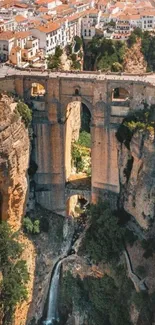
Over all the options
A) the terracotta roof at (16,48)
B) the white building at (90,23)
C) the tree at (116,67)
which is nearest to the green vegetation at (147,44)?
the white building at (90,23)

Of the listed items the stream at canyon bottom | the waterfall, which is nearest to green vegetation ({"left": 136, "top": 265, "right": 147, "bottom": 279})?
the stream at canyon bottom

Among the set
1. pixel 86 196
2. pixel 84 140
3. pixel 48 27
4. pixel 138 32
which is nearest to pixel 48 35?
pixel 48 27

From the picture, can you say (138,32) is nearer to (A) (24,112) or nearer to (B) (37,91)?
(B) (37,91)

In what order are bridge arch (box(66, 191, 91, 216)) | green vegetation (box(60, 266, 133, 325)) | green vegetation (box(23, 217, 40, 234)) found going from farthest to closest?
bridge arch (box(66, 191, 91, 216))
green vegetation (box(23, 217, 40, 234))
green vegetation (box(60, 266, 133, 325))

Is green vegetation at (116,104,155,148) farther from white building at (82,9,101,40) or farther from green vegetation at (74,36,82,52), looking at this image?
white building at (82,9,101,40)

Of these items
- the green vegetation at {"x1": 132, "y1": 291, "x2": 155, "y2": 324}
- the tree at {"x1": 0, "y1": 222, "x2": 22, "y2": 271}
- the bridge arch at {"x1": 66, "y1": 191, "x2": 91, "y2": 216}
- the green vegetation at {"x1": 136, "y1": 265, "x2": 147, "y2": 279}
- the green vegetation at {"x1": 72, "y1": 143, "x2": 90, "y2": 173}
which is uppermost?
the green vegetation at {"x1": 72, "y1": 143, "x2": 90, "y2": 173}

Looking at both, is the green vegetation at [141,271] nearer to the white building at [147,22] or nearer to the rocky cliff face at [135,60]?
the rocky cliff face at [135,60]

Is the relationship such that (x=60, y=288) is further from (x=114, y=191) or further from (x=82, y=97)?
(x=82, y=97)
